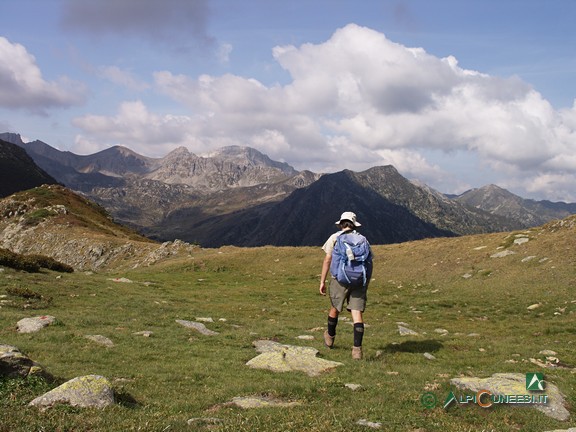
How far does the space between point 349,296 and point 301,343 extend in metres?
4.03

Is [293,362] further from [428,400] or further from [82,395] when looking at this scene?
[82,395]

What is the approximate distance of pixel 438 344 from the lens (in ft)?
56.2

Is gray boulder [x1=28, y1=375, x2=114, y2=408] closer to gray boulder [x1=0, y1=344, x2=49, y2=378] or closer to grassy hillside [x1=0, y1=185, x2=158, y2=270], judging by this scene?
gray boulder [x1=0, y1=344, x2=49, y2=378]

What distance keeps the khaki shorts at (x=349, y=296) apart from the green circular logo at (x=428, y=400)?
4.61 metres

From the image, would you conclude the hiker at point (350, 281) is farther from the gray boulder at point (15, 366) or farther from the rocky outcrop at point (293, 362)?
the gray boulder at point (15, 366)

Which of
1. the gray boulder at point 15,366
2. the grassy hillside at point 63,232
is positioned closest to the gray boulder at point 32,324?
the gray boulder at point 15,366

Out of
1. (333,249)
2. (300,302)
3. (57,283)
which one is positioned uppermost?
(333,249)

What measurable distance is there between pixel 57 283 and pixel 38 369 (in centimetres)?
1930

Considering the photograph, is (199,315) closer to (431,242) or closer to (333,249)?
(333,249)

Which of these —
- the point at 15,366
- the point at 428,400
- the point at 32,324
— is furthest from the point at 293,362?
the point at 32,324

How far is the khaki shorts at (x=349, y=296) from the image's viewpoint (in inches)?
552

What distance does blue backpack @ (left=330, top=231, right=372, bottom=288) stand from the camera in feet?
45.2

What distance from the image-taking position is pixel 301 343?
17.0 metres

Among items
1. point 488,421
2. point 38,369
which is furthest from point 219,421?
point 488,421
